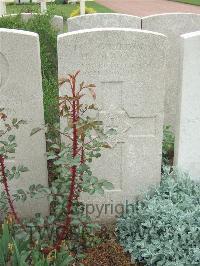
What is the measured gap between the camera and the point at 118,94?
3.19 m

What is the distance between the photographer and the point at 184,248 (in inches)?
120

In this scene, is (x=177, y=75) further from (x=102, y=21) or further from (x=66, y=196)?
(x=66, y=196)

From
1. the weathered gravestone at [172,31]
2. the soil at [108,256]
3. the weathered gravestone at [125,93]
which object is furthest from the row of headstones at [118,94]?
the weathered gravestone at [172,31]

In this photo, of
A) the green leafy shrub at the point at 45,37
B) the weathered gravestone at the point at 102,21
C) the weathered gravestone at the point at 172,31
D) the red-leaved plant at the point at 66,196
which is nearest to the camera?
the red-leaved plant at the point at 66,196

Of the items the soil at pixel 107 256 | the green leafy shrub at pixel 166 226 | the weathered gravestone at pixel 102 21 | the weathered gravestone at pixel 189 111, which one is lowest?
the soil at pixel 107 256

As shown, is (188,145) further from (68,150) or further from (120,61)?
(68,150)

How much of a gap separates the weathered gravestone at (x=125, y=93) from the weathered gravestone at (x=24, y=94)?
0.21m

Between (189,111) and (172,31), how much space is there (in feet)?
5.67

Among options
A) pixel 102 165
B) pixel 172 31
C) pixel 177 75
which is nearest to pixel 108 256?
pixel 102 165

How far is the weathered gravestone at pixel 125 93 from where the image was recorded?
9.89ft

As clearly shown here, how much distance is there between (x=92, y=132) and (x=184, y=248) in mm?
1127

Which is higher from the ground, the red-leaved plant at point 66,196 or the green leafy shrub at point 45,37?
the green leafy shrub at point 45,37

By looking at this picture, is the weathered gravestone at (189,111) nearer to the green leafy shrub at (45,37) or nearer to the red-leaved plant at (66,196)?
the red-leaved plant at (66,196)

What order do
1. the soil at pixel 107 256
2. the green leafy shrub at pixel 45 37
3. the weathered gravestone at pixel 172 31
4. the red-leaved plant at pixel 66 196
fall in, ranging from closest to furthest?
1. the red-leaved plant at pixel 66 196
2. the soil at pixel 107 256
3. the weathered gravestone at pixel 172 31
4. the green leafy shrub at pixel 45 37
